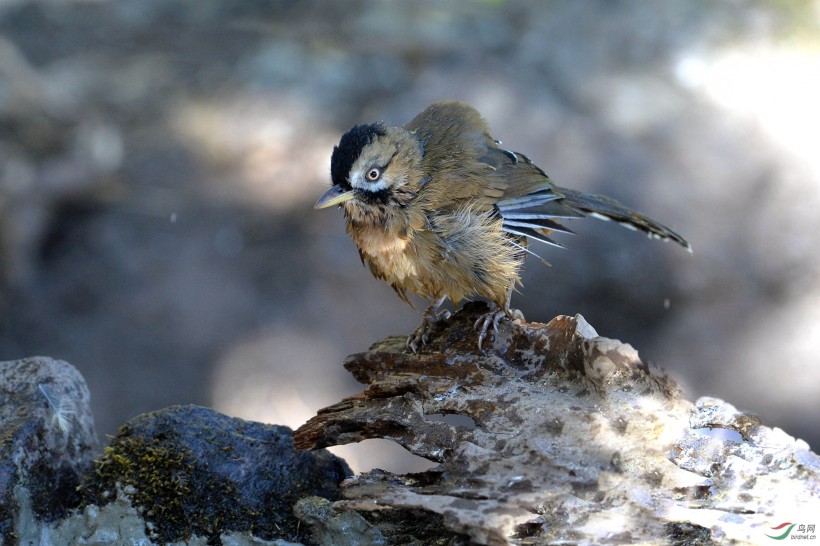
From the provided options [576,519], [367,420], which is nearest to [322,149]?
[367,420]

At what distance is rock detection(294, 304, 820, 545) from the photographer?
276 centimetres

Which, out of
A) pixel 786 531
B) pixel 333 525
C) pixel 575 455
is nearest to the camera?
pixel 786 531

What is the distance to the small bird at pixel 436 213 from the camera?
12.5 ft

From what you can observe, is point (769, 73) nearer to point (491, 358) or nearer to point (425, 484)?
point (491, 358)

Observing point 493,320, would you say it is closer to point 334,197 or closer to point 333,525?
point 334,197

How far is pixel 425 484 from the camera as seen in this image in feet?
9.76

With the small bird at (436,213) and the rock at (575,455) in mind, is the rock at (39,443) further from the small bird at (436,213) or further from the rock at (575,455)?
the small bird at (436,213)

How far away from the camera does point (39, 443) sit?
3322 millimetres

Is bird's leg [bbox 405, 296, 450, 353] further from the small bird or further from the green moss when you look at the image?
the green moss

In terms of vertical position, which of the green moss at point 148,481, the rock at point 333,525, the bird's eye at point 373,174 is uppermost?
the bird's eye at point 373,174

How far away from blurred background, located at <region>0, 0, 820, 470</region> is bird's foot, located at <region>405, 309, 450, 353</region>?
106 inches

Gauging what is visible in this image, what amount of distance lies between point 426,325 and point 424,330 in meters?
0.04

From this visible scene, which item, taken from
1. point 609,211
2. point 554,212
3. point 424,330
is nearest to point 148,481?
point 424,330

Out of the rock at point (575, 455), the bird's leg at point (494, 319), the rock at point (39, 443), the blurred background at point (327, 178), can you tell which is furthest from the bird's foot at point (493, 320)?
the blurred background at point (327, 178)
